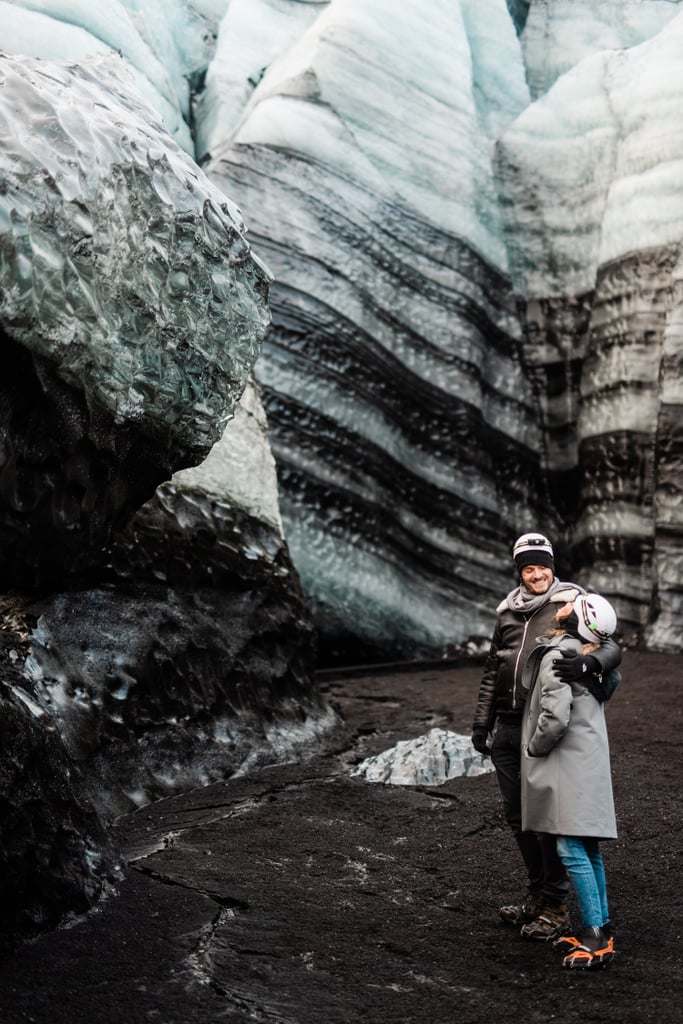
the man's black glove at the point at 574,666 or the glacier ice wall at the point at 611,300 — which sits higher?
the glacier ice wall at the point at 611,300

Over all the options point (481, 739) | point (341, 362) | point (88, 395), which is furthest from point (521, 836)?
point (341, 362)

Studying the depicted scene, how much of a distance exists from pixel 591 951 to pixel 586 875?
0.20 meters

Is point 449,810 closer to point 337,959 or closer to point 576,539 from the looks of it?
point 337,959

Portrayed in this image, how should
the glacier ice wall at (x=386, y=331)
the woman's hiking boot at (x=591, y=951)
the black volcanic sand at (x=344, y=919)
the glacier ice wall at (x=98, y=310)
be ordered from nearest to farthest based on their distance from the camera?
the black volcanic sand at (x=344, y=919), the woman's hiking boot at (x=591, y=951), the glacier ice wall at (x=98, y=310), the glacier ice wall at (x=386, y=331)

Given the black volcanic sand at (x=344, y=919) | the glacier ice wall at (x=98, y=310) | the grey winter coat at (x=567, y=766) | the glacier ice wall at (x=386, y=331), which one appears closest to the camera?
the black volcanic sand at (x=344, y=919)

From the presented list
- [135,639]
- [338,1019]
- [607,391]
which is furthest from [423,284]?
[338,1019]

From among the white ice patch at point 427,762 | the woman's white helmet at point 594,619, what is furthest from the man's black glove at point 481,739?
the white ice patch at point 427,762

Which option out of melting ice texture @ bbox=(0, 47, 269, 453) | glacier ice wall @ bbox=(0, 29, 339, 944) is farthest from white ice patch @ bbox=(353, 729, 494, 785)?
A: melting ice texture @ bbox=(0, 47, 269, 453)

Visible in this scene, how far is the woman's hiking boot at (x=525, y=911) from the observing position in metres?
3.48

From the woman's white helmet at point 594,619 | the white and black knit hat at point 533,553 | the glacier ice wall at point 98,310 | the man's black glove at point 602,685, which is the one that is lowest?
the man's black glove at point 602,685

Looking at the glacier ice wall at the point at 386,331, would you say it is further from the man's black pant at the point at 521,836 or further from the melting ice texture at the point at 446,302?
the man's black pant at the point at 521,836

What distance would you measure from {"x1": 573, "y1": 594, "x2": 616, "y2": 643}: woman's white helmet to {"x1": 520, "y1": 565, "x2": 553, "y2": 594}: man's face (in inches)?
11.2

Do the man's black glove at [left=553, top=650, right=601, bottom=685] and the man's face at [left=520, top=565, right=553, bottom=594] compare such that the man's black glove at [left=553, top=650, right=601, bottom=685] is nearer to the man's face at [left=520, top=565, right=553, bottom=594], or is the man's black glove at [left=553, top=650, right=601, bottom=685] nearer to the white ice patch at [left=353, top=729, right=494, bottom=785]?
the man's face at [left=520, top=565, right=553, bottom=594]

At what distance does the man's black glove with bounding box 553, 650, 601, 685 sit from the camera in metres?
3.29
